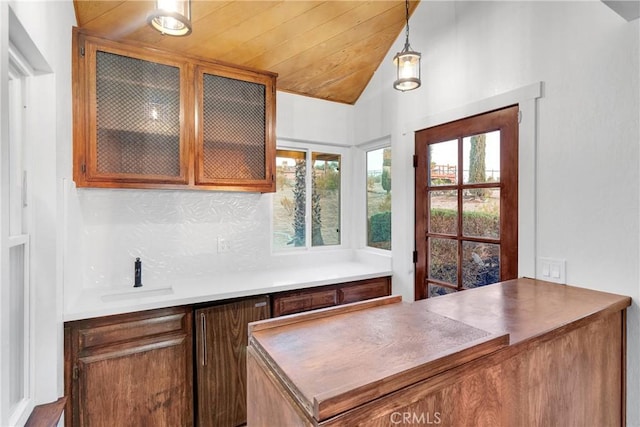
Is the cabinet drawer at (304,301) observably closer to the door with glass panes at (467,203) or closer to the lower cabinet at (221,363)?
the lower cabinet at (221,363)

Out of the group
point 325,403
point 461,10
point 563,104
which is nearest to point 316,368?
point 325,403

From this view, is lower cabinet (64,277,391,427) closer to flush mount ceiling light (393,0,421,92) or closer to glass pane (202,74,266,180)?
glass pane (202,74,266,180)

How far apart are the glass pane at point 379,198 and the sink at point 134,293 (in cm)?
176

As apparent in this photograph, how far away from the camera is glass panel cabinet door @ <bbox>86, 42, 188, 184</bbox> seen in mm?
1876

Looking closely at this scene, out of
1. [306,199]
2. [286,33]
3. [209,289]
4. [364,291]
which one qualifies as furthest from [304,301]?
[286,33]

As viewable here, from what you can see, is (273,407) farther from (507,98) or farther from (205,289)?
(507,98)

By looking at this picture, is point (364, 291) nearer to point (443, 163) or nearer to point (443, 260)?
point (443, 260)

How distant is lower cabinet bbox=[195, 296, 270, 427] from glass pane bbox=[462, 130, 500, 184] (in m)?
1.64

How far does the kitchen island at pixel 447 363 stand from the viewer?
72 cm

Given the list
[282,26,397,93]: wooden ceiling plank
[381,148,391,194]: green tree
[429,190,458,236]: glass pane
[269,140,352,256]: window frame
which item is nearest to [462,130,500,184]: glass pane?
[429,190,458,236]: glass pane

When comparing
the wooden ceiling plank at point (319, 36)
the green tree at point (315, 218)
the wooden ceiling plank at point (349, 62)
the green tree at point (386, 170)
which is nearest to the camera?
the wooden ceiling plank at point (319, 36)

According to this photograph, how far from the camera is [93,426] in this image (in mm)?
1664

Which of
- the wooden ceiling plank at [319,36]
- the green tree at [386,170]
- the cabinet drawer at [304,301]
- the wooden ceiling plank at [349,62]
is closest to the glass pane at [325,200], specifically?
the green tree at [386,170]

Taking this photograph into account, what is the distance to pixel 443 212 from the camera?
2219 millimetres
